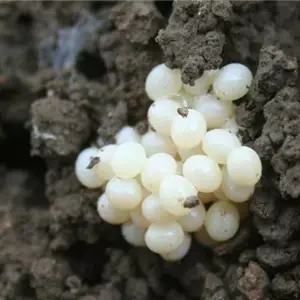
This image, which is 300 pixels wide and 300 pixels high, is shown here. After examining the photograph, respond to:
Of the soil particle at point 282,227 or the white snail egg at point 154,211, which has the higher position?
the soil particle at point 282,227

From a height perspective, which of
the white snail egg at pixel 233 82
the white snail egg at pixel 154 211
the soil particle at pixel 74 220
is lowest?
the soil particle at pixel 74 220

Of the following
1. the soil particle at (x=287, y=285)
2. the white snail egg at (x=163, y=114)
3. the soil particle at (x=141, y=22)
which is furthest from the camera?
the soil particle at (x=141, y=22)

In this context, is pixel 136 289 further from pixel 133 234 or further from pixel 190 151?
pixel 190 151

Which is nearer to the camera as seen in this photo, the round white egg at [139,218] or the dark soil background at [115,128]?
the dark soil background at [115,128]

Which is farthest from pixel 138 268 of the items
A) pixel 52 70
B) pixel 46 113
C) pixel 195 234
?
pixel 52 70

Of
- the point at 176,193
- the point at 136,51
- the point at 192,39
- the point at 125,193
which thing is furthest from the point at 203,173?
the point at 136,51

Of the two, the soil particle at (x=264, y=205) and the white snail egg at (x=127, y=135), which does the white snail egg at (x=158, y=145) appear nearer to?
the white snail egg at (x=127, y=135)

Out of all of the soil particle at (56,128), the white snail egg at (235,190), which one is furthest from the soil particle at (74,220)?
the white snail egg at (235,190)

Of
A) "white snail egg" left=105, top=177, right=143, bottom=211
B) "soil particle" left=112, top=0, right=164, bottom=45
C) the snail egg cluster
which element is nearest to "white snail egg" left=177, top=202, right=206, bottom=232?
the snail egg cluster

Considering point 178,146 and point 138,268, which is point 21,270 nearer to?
point 138,268
